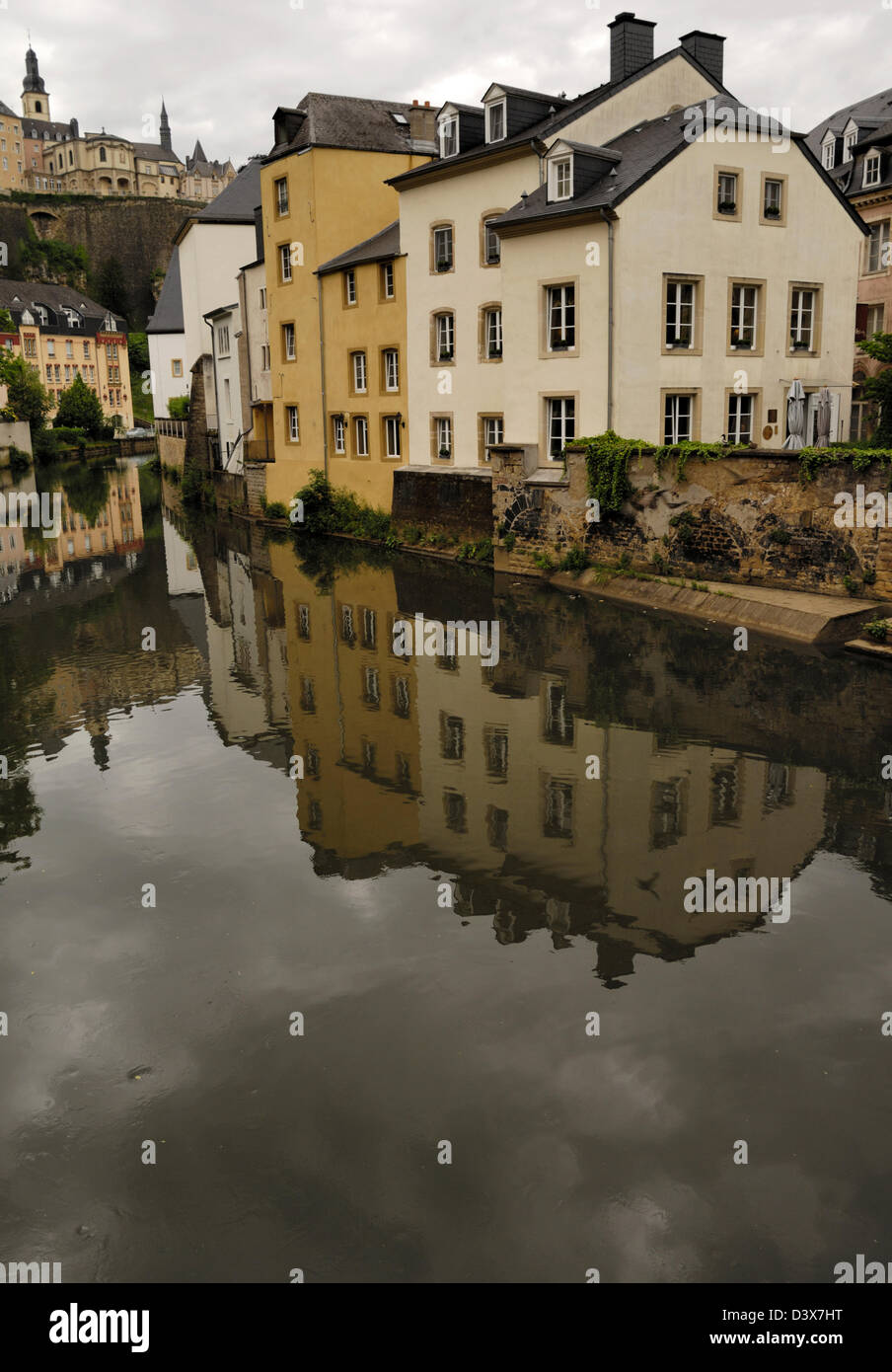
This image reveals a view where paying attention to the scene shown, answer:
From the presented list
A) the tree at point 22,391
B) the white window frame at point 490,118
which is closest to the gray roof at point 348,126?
the white window frame at point 490,118

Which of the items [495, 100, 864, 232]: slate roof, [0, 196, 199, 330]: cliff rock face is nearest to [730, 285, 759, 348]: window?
[495, 100, 864, 232]: slate roof

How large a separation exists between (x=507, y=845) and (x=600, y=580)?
13.9 meters

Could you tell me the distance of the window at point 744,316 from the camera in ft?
84.5

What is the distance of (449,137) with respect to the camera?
2922 cm

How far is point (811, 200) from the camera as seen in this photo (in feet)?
86.3

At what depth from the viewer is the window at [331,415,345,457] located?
35.4 m

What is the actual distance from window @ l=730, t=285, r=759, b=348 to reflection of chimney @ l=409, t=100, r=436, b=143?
15.0m

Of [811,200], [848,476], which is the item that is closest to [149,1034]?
[848,476]

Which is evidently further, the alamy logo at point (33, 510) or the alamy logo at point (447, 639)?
the alamy logo at point (33, 510)

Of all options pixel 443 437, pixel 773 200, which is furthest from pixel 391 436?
pixel 773 200

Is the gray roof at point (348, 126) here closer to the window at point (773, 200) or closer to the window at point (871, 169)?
the window at point (773, 200)

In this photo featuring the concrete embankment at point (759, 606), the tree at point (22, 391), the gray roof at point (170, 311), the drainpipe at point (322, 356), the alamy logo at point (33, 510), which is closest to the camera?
the concrete embankment at point (759, 606)
